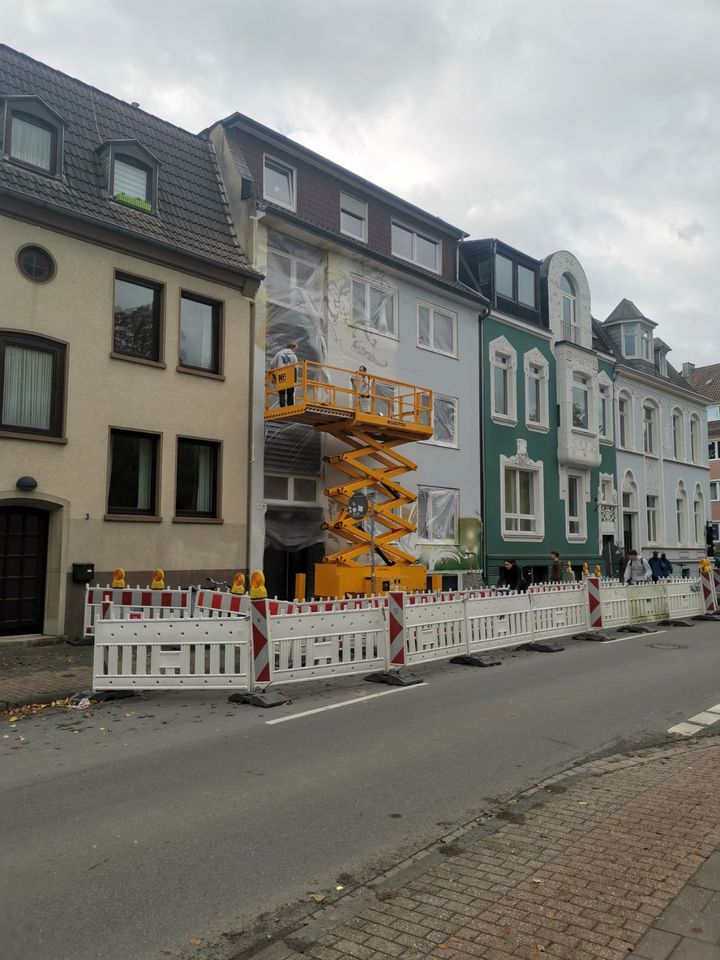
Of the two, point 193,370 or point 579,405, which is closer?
point 193,370

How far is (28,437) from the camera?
1402 centimetres

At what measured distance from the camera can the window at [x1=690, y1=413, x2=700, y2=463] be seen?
129 ft

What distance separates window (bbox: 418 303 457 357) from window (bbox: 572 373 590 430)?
7.44 meters

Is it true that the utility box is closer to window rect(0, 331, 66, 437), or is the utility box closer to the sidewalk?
the sidewalk

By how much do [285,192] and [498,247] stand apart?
9.75 meters

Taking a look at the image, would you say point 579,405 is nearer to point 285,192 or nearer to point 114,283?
point 285,192

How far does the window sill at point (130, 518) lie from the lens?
15141 millimetres

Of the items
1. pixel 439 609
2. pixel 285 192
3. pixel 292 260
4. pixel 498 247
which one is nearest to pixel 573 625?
pixel 439 609

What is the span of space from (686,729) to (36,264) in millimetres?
13113

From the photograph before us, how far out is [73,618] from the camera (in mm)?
14352

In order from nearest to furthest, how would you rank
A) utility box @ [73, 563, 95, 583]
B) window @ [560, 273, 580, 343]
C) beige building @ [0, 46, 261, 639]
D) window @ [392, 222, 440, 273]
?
beige building @ [0, 46, 261, 639] → utility box @ [73, 563, 95, 583] → window @ [392, 222, 440, 273] → window @ [560, 273, 580, 343]

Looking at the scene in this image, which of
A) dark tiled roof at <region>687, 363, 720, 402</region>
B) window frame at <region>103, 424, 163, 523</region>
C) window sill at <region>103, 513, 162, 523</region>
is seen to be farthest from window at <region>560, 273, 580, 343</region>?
dark tiled roof at <region>687, 363, 720, 402</region>

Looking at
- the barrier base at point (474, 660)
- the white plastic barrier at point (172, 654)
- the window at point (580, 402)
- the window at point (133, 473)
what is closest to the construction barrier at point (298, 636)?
A: the white plastic barrier at point (172, 654)

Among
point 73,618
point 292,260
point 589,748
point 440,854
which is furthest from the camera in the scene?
point 292,260
